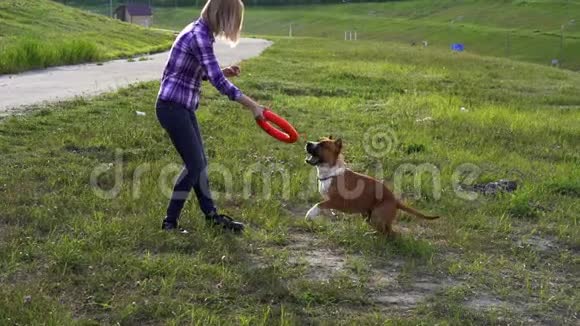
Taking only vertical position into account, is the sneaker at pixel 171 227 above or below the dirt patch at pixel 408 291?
above

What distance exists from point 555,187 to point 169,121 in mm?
5071

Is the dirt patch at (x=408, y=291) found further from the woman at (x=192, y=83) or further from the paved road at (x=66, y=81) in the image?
the paved road at (x=66, y=81)

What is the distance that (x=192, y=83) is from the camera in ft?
18.1

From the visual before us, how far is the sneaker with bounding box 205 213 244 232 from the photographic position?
235 inches

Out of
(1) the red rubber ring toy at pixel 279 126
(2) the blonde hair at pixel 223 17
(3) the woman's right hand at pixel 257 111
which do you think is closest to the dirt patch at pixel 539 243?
(1) the red rubber ring toy at pixel 279 126

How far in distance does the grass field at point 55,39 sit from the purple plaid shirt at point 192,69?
44.0 ft

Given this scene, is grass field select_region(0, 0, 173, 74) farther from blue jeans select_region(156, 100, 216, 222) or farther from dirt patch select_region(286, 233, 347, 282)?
dirt patch select_region(286, 233, 347, 282)

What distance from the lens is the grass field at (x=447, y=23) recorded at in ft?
228

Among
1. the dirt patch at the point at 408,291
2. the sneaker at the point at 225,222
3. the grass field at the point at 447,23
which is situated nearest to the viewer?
the dirt patch at the point at 408,291

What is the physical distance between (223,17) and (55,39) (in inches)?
769

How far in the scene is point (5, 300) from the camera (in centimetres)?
420

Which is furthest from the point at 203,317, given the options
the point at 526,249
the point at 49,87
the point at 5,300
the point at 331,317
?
the point at 49,87

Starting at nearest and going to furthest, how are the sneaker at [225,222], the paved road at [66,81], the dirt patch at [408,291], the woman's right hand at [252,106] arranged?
1. the dirt patch at [408,291]
2. the woman's right hand at [252,106]
3. the sneaker at [225,222]
4. the paved road at [66,81]

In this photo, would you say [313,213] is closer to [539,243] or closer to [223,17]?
[223,17]
